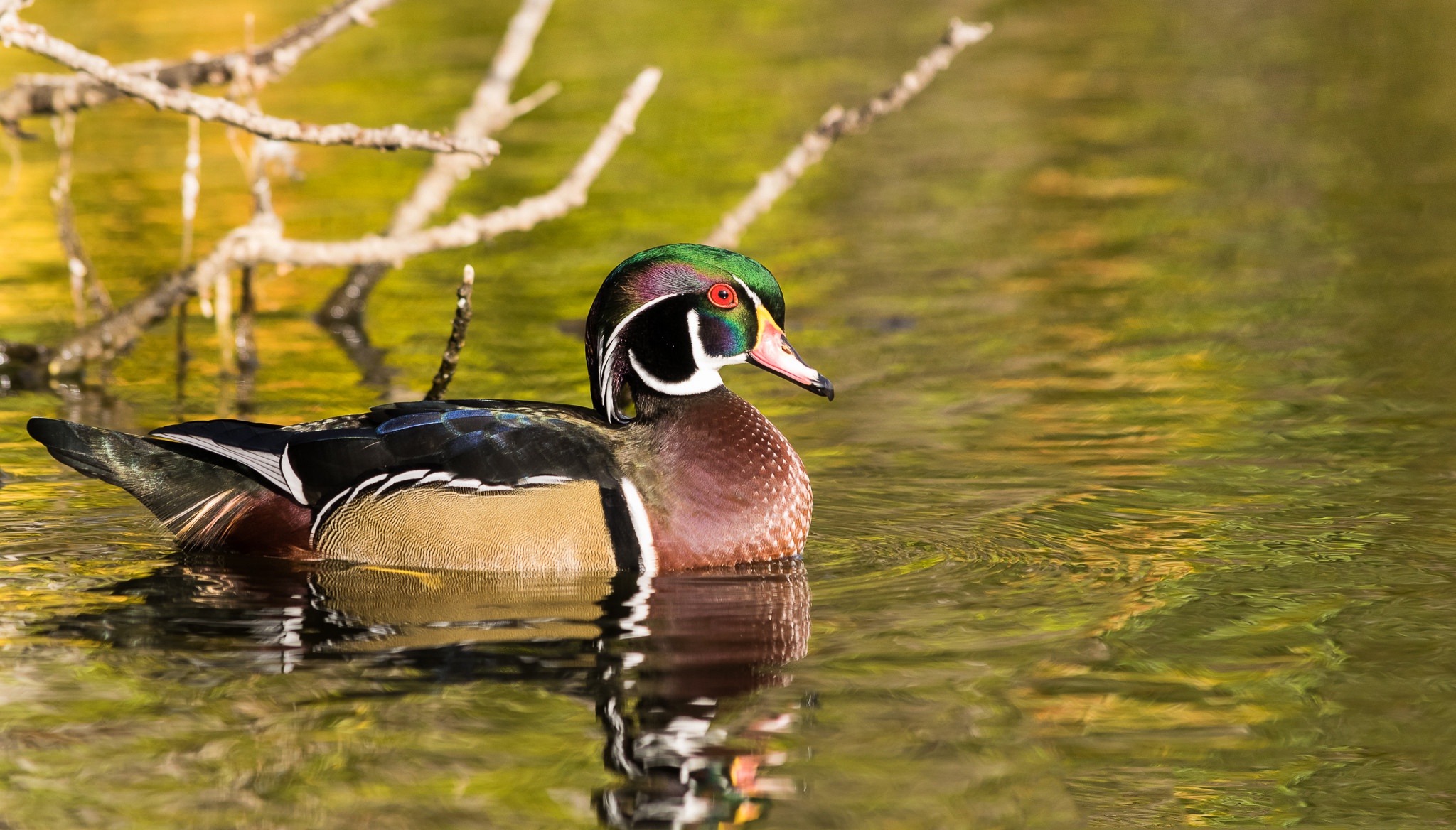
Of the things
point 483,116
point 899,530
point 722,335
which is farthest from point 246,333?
point 899,530

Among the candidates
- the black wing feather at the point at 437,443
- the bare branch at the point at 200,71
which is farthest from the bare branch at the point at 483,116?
the black wing feather at the point at 437,443

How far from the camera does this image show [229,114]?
823cm

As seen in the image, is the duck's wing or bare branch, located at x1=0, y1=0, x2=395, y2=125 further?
bare branch, located at x1=0, y1=0, x2=395, y2=125

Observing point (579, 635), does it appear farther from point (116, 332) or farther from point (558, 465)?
point (116, 332)

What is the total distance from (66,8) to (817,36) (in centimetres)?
1049

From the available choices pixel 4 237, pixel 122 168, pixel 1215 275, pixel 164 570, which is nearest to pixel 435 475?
pixel 164 570

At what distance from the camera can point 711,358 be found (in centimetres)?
800

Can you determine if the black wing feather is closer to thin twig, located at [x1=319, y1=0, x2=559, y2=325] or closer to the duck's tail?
the duck's tail

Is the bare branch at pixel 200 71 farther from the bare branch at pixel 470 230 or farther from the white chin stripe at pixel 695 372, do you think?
the white chin stripe at pixel 695 372

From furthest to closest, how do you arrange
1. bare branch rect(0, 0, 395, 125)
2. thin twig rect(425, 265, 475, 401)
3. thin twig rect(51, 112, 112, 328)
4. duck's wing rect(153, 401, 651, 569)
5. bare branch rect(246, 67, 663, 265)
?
thin twig rect(51, 112, 112, 328)
bare branch rect(0, 0, 395, 125)
bare branch rect(246, 67, 663, 265)
thin twig rect(425, 265, 475, 401)
duck's wing rect(153, 401, 651, 569)

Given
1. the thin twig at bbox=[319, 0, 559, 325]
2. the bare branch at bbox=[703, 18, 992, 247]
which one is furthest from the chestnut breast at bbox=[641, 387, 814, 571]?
the thin twig at bbox=[319, 0, 559, 325]

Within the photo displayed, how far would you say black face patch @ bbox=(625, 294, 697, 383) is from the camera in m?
7.94

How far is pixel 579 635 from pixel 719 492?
1130mm

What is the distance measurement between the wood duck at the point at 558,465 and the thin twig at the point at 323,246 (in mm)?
1987
